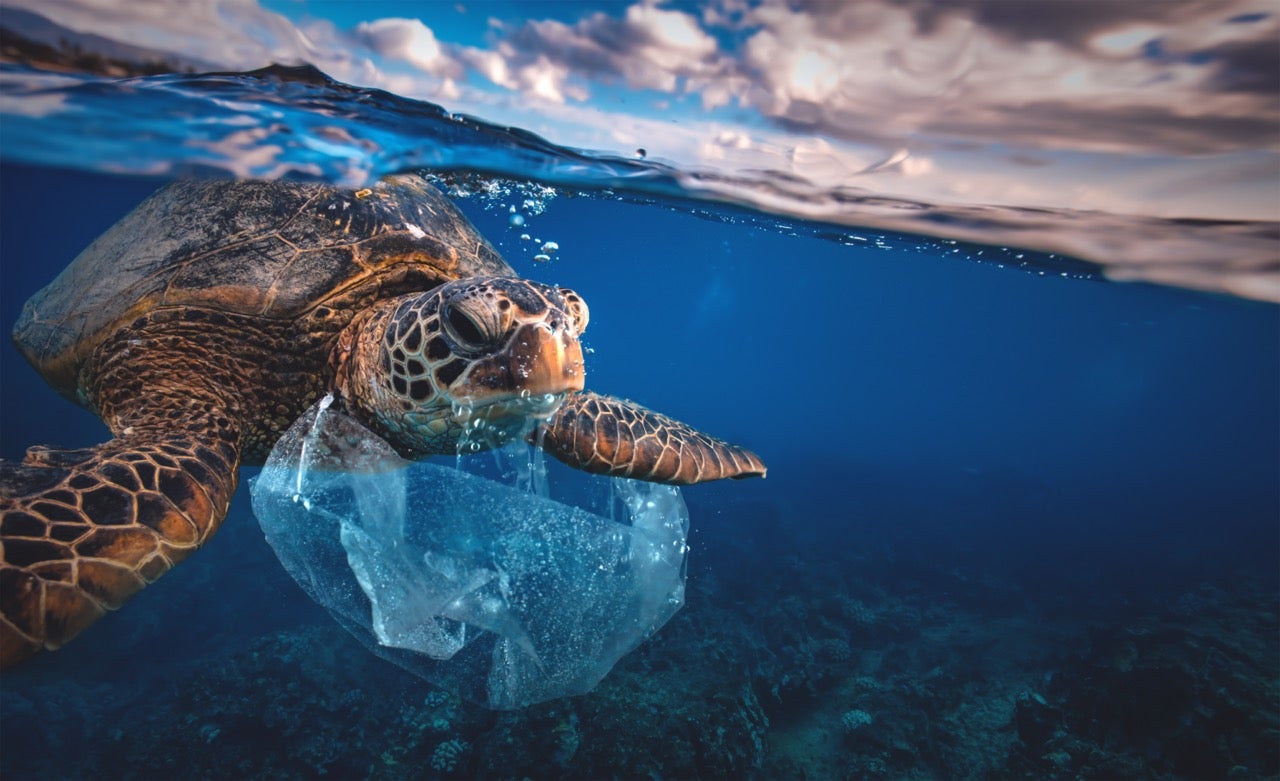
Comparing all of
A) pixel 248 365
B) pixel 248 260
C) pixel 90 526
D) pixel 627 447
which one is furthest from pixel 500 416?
pixel 248 260

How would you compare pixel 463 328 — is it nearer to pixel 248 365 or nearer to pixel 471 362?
pixel 471 362

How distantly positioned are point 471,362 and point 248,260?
71.8 inches

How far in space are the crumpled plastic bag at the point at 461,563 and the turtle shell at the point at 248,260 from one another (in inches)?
29.1

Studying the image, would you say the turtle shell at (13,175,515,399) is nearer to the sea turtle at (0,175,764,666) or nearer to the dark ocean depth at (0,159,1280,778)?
the sea turtle at (0,175,764,666)

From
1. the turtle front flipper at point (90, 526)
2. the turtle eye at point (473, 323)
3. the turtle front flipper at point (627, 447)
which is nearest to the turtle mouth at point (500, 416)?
the turtle eye at point (473, 323)

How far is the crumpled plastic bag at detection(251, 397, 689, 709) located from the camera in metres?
2.65

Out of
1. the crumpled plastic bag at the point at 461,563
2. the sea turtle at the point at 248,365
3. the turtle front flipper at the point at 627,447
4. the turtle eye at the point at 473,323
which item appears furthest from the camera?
the turtle front flipper at the point at 627,447

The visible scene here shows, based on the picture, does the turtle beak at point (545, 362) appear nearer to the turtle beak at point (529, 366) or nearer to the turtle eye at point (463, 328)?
the turtle beak at point (529, 366)

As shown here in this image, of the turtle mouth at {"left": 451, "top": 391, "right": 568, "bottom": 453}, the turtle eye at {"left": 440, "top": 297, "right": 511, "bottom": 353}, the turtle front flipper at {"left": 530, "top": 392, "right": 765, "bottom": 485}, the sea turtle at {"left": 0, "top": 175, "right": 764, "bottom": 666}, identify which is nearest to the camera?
the sea turtle at {"left": 0, "top": 175, "right": 764, "bottom": 666}

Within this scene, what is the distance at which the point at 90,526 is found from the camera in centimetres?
181

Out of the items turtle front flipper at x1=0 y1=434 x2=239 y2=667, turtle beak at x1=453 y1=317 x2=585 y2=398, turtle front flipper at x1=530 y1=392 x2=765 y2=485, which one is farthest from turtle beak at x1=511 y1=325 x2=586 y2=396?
turtle front flipper at x1=0 y1=434 x2=239 y2=667

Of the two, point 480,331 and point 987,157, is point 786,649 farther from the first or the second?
point 480,331

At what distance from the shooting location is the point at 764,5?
270 centimetres

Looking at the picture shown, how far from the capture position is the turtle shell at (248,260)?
115 inches
